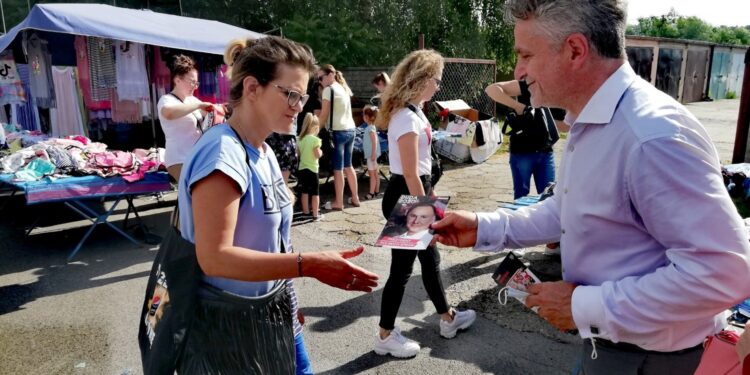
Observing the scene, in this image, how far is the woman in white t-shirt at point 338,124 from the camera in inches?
275

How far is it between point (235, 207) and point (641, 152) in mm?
1155

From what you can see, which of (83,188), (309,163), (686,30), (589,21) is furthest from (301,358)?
(686,30)

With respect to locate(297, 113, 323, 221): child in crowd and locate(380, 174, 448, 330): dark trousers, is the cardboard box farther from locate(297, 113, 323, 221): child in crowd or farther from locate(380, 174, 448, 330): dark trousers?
→ locate(380, 174, 448, 330): dark trousers

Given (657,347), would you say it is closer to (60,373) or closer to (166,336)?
(166,336)

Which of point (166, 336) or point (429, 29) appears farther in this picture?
point (429, 29)

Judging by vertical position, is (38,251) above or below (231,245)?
below

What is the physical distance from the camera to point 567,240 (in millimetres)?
1483

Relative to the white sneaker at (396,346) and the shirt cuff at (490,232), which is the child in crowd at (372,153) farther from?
the shirt cuff at (490,232)

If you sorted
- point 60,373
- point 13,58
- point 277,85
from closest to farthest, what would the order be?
1. point 277,85
2. point 60,373
3. point 13,58

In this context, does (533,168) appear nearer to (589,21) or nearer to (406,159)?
(406,159)

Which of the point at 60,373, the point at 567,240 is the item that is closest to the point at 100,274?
the point at 60,373

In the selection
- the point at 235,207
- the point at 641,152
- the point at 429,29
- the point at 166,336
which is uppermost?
the point at 429,29

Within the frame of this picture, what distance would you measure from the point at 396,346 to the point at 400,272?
525 mm

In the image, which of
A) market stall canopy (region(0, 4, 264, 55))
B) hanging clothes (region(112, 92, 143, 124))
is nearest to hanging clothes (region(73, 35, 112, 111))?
hanging clothes (region(112, 92, 143, 124))
